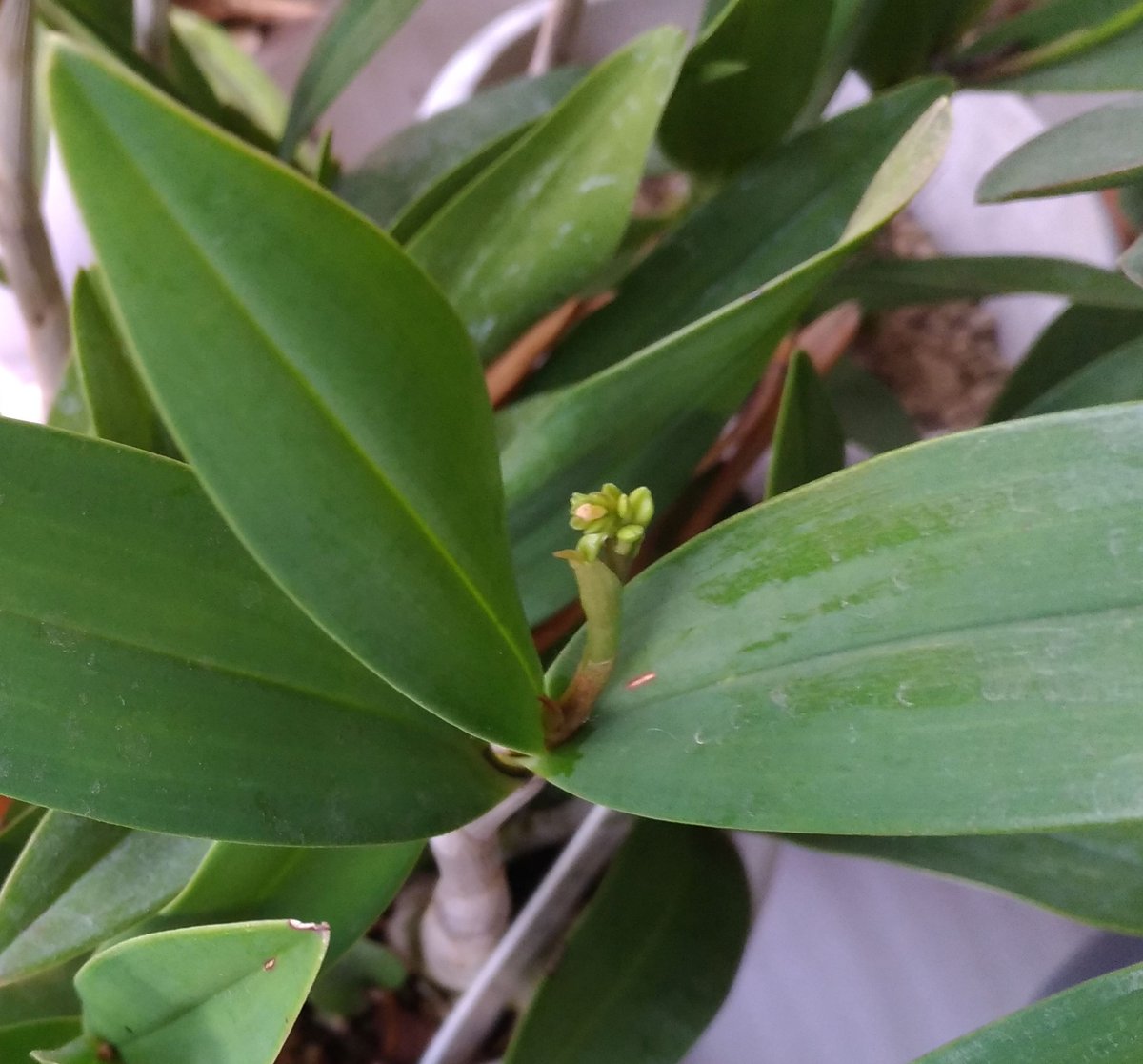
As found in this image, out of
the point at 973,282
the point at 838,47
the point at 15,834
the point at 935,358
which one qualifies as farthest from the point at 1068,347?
the point at 15,834

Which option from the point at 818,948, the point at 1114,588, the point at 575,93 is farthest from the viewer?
the point at 818,948

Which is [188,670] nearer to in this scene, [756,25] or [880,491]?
[880,491]

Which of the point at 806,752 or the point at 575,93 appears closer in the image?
the point at 806,752

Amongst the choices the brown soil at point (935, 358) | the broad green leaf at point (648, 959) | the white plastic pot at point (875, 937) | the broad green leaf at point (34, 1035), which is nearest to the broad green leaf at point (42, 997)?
the broad green leaf at point (34, 1035)

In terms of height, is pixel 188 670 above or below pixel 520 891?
above

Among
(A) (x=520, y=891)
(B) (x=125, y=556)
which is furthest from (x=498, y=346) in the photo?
(A) (x=520, y=891)

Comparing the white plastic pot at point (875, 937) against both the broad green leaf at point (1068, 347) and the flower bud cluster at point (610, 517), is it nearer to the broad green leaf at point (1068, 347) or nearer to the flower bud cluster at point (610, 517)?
the broad green leaf at point (1068, 347)

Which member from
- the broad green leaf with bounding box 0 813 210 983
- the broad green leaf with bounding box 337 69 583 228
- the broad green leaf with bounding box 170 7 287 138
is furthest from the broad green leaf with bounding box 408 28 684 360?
the broad green leaf with bounding box 170 7 287 138
